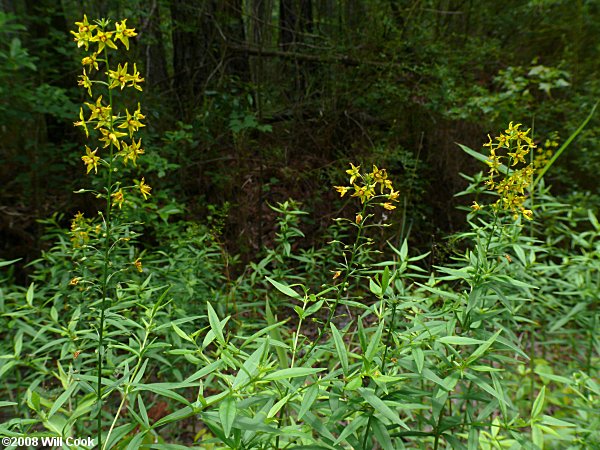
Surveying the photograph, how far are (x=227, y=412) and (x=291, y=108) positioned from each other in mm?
4596

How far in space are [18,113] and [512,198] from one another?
3907mm

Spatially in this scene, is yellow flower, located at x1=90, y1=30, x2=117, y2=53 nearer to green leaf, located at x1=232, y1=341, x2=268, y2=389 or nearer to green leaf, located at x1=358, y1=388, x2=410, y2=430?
green leaf, located at x1=232, y1=341, x2=268, y2=389

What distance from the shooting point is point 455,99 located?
462 cm

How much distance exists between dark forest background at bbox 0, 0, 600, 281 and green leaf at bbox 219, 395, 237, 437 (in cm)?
284

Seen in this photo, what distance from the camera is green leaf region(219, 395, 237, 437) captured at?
0.87 m

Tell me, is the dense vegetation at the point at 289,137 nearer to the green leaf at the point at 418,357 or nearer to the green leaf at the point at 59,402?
the green leaf at the point at 59,402

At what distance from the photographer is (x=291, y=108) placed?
16.7 feet

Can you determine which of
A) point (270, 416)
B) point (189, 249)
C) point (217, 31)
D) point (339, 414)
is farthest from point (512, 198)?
point (217, 31)

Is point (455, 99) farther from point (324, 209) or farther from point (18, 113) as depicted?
point (18, 113)

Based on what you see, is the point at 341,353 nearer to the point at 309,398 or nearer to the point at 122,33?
the point at 309,398

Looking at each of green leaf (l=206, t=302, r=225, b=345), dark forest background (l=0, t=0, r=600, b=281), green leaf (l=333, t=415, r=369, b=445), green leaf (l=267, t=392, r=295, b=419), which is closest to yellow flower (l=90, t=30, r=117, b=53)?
→ green leaf (l=206, t=302, r=225, b=345)

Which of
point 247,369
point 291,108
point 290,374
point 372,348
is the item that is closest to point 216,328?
point 247,369

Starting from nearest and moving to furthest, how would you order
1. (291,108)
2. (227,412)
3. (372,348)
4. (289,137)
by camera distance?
(227,412)
(372,348)
(289,137)
(291,108)

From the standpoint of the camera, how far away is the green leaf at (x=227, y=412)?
0.87 metres
